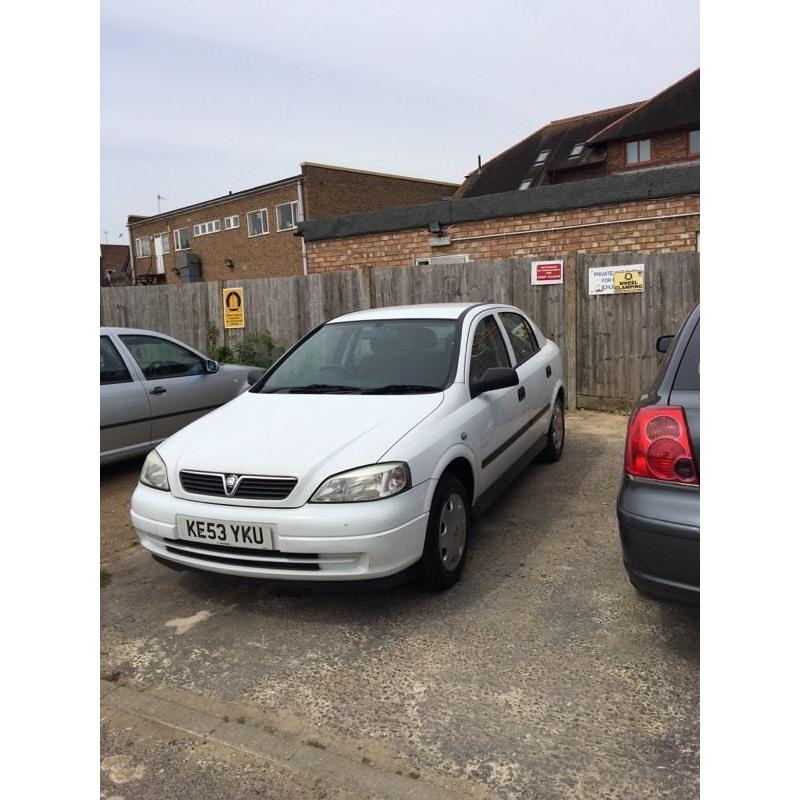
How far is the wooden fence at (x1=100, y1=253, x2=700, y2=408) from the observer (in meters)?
8.29

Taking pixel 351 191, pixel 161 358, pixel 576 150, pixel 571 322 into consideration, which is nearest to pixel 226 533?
pixel 161 358

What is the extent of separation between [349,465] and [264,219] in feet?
103

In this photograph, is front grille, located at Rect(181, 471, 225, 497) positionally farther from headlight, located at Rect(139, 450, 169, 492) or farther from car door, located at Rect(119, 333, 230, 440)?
car door, located at Rect(119, 333, 230, 440)

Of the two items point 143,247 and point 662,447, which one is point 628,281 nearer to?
point 662,447

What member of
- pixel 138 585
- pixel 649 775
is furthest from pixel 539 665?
pixel 138 585

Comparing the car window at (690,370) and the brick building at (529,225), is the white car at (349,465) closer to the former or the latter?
the car window at (690,370)

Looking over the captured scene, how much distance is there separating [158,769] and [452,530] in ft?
6.16

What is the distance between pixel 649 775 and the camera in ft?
7.71

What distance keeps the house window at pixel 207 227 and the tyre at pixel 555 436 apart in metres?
32.0

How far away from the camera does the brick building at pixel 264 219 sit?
3083 centimetres

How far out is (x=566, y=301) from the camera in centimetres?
884

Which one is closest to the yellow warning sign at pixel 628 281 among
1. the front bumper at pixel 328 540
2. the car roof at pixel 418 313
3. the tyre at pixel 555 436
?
the tyre at pixel 555 436

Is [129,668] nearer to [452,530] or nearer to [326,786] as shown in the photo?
[326,786]

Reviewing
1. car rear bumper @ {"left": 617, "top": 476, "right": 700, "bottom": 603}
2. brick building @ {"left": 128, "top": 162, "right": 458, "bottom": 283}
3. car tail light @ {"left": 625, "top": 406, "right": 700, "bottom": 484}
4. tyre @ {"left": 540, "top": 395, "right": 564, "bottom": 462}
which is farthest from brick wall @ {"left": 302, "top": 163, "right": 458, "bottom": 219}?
car rear bumper @ {"left": 617, "top": 476, "right": 700, "bottom": 603}
